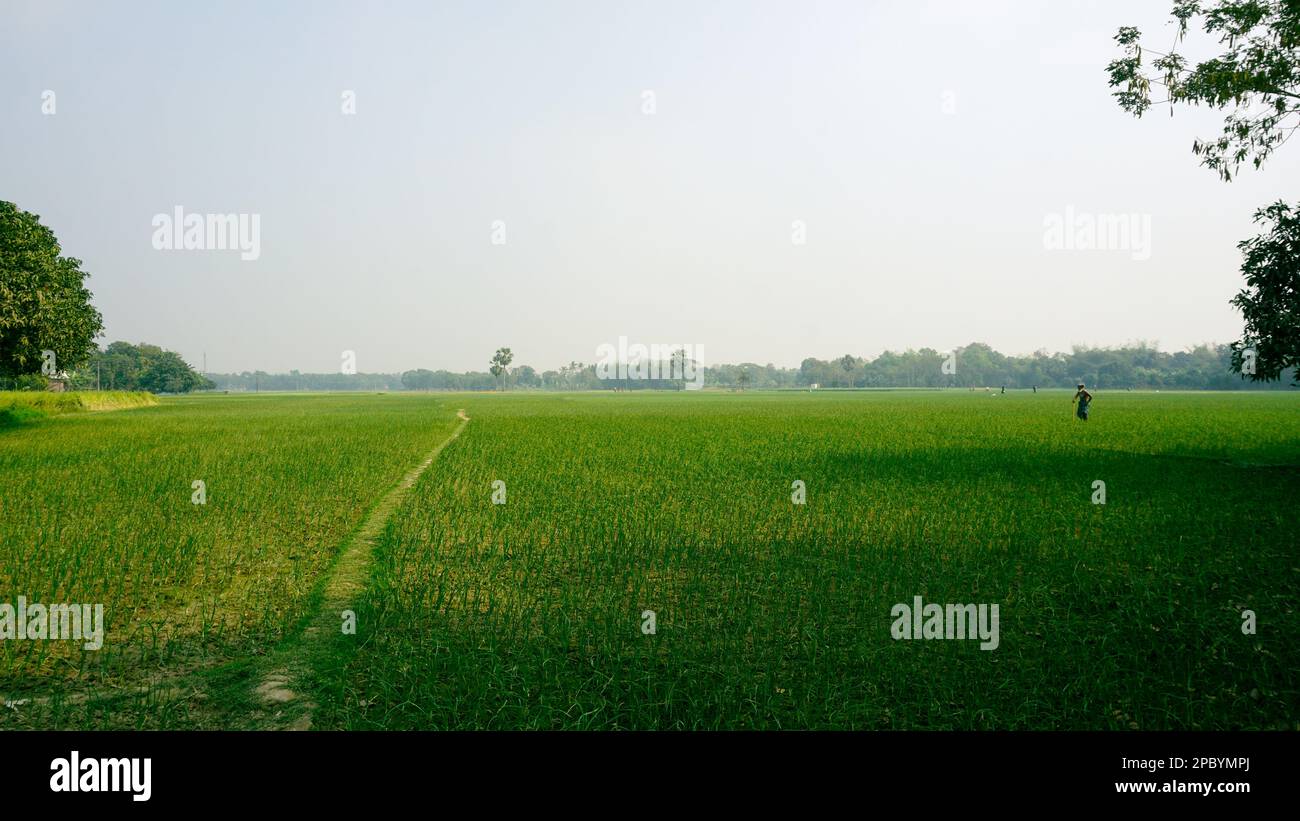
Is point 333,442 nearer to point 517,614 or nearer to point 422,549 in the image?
point 422,549

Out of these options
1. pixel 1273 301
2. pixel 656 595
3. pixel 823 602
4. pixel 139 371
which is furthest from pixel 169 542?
pixel 139 371

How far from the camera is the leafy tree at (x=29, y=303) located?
2836cm

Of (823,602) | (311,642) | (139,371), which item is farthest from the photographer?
(139,371)

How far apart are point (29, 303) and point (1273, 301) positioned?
4122 cm

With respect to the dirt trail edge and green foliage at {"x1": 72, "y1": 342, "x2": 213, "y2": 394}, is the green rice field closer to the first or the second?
the dirt trail edge

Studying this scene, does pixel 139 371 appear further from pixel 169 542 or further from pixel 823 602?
pixel 823 602

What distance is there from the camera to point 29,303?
29.0m

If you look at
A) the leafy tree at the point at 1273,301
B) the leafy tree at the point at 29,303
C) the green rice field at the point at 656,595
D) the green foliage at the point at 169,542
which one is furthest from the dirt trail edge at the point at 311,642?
the leafy tree at the point at 29,303

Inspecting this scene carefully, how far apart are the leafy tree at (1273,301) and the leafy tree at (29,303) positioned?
1581 inches

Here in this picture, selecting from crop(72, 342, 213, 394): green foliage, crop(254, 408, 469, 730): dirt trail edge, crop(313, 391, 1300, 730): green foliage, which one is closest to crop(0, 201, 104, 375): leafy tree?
crop(313, 391, 1300, 730): green foliage

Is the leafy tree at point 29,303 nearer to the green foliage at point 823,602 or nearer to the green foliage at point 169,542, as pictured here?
the green foliage at point 169,542

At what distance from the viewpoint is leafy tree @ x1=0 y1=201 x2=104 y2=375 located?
28.4m
